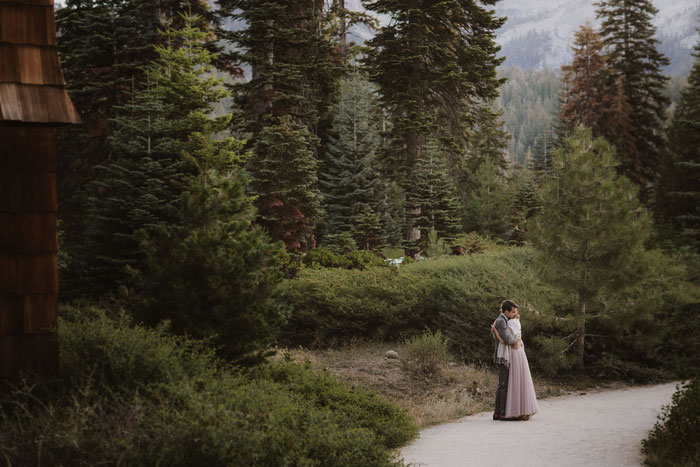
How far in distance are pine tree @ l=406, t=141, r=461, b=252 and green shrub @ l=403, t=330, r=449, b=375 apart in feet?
36.0

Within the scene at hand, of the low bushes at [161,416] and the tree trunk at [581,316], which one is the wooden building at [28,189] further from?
the tree trunk at [581,316]

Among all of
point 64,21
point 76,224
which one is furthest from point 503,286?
point 64,21

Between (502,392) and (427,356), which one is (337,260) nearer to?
(427,356)

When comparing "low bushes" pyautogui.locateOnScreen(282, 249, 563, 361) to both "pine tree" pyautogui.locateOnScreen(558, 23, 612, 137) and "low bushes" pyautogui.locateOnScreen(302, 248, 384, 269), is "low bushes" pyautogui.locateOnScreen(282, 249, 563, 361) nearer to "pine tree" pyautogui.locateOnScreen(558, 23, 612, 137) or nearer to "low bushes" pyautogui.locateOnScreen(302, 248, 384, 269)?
"low bushes" pyautogui.locateOnScreen(302, 248, 384, 269)

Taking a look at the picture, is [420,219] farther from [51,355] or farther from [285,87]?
[51,355]

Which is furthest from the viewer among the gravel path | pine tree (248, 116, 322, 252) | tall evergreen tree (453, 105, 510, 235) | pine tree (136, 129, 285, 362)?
tall evergreen tree (453, 105, 510, 235)

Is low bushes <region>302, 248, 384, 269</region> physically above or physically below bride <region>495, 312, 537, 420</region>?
above

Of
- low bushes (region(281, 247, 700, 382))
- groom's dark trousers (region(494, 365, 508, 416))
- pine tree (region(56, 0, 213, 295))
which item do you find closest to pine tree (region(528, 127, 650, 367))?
low bushes (region(281, 247, 700, 382))

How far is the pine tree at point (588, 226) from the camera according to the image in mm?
12969

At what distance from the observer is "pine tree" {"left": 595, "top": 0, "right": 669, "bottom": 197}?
33594mm

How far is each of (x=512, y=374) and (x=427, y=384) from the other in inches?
108

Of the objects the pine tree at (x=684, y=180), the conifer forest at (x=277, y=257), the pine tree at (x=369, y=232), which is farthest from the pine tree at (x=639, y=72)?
the pine tree at (x=369, y=232)

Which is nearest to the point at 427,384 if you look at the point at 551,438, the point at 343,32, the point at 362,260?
the point at 551,438

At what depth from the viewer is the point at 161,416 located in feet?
19.4
